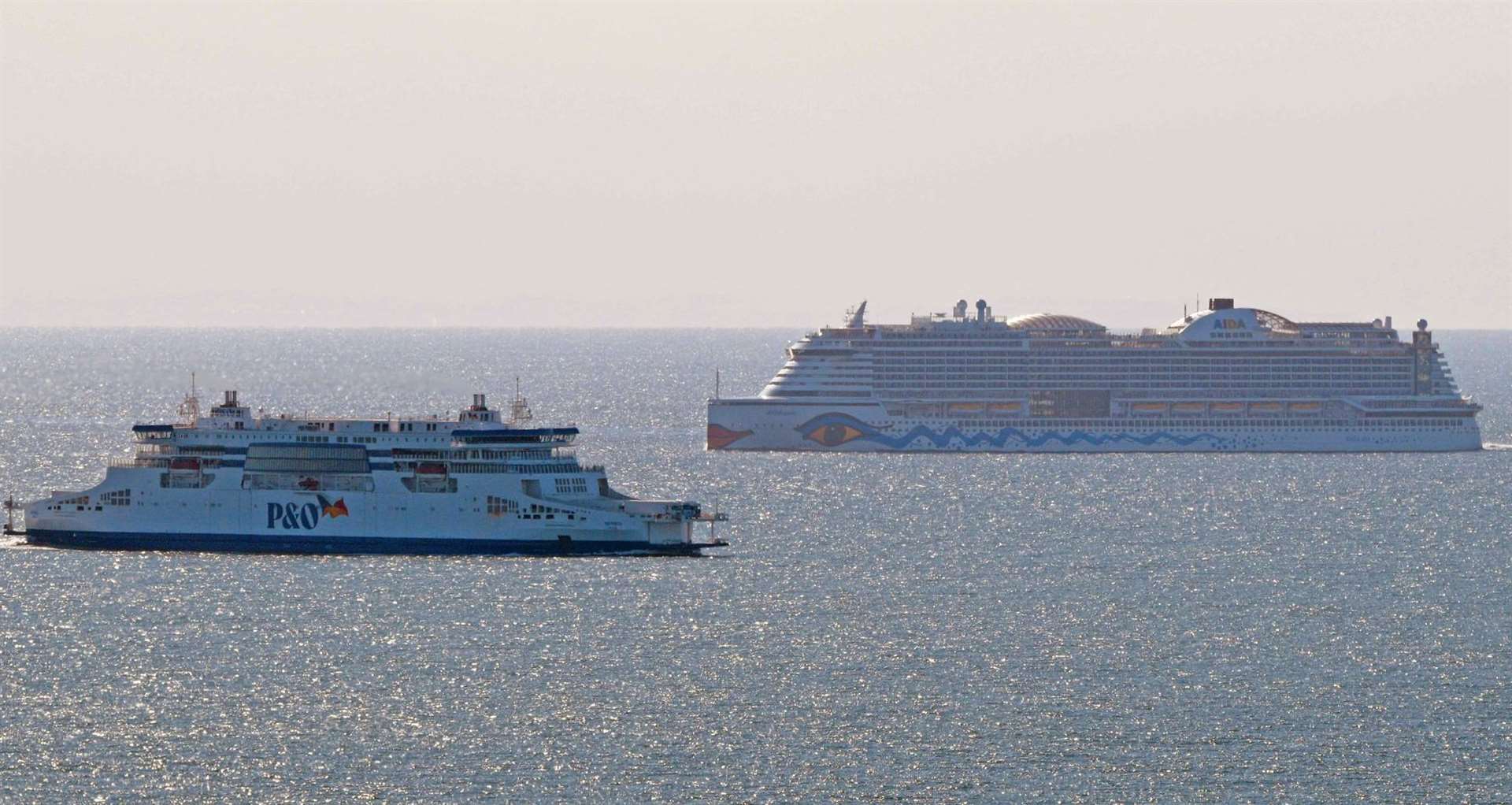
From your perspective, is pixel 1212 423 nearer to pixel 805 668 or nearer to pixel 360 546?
pixel 360 546

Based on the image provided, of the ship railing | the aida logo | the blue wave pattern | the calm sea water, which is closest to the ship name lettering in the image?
the aida logo

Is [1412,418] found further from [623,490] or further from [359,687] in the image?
[359,687]

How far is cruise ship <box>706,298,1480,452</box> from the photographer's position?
520 feet

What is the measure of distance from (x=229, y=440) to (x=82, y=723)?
3547 centimetres

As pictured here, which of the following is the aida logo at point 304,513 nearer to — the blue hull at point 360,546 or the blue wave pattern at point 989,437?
the blue hull at point 360,546

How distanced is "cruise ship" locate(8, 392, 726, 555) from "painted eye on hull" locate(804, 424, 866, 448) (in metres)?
57.1

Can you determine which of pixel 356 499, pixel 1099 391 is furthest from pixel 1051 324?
pixel 356 499

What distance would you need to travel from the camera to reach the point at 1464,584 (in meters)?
93.1

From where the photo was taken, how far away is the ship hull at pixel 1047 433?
158 m

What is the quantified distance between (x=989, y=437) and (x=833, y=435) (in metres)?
8.97

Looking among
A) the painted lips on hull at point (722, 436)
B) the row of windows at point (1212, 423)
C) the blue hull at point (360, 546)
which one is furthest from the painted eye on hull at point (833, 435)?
the blue hull at point (360, 546)

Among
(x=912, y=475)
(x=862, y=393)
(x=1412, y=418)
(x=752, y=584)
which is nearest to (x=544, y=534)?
(x=752, y=584)

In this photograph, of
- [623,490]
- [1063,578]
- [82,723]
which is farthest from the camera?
[623,490]

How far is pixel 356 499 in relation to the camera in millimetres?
99500
